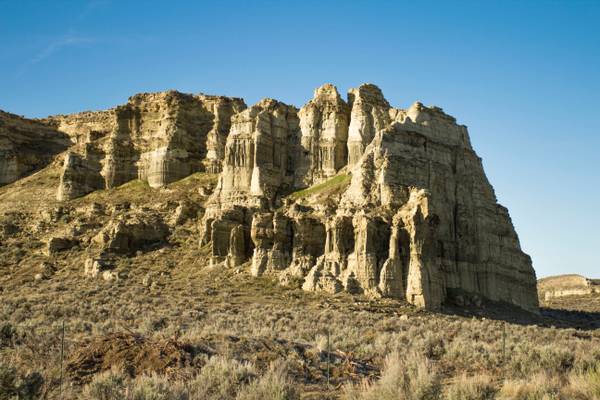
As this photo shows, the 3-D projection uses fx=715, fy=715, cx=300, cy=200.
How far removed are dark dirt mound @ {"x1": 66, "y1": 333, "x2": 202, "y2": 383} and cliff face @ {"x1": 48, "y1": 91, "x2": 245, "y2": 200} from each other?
177 feet

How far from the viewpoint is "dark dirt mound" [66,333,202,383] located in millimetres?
19281

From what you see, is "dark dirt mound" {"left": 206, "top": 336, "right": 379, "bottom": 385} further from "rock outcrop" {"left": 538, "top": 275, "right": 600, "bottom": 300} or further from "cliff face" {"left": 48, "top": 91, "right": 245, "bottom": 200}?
"rock outcrop" {"left": 538, "top": 275, "right": 600, "bottom": 300}

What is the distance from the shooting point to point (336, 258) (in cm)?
5144

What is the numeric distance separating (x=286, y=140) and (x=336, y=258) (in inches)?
753

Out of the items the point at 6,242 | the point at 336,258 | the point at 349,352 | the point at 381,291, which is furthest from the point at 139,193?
the point at 349,352

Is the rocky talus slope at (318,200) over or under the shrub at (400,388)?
over

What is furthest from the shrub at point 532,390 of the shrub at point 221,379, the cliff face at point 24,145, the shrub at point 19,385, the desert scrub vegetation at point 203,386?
the cliff face at point 24,145

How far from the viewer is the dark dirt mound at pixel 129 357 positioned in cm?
1928

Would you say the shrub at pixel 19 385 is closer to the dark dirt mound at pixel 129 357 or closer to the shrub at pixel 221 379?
the dark dirt mound at pixel 129 357

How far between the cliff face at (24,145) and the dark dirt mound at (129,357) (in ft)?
227

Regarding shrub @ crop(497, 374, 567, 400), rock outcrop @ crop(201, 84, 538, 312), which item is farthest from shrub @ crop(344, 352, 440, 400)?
rock outcrop @ crop(201, 84, 538, 312)

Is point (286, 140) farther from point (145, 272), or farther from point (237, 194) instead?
point (145, 272)

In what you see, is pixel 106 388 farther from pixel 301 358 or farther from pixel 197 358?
pixel 301 358

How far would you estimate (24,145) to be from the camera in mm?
90250
